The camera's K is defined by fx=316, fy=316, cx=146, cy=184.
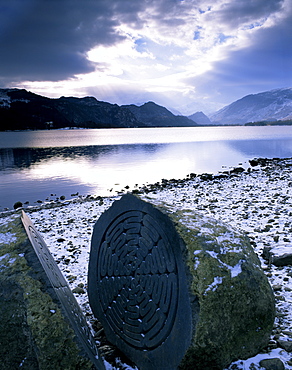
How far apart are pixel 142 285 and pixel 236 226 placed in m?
6.72

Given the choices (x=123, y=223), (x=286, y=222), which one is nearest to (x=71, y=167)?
(x=286, y=222)

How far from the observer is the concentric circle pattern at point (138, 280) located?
14.2 feet

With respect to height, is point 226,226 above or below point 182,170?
above

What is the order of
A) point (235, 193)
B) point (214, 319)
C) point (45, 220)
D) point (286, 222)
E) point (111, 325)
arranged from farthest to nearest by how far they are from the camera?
1. point (235, 193)
2. point (45, 220)
3. point (286, 222)
4. point (111, 325)
5. point (214, 319)

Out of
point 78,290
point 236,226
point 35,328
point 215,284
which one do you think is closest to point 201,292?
point 215,284

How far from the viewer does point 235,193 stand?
673 inches

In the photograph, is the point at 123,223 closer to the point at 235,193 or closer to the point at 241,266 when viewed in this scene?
the point at 241,266

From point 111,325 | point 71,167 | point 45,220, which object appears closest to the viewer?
point 111,325

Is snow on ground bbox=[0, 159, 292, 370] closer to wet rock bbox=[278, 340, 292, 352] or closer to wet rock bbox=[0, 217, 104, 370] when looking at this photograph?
wet rock bbox=[278, 340, 292, 352]

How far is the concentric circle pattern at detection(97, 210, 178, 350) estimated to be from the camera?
14.2ft

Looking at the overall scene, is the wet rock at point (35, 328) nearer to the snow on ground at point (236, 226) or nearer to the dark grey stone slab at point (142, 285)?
the dark grey stone slab at point (142, 285)

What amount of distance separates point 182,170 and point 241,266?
31319mm

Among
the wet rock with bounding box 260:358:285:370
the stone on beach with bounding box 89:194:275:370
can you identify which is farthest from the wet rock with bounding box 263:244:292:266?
the wet rock with bounding box 260:358:285:370

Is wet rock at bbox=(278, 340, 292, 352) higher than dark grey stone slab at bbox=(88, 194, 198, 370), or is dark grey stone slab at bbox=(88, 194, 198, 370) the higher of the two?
dark grey stone slab at bbox=(88, 194, 198, 370)
